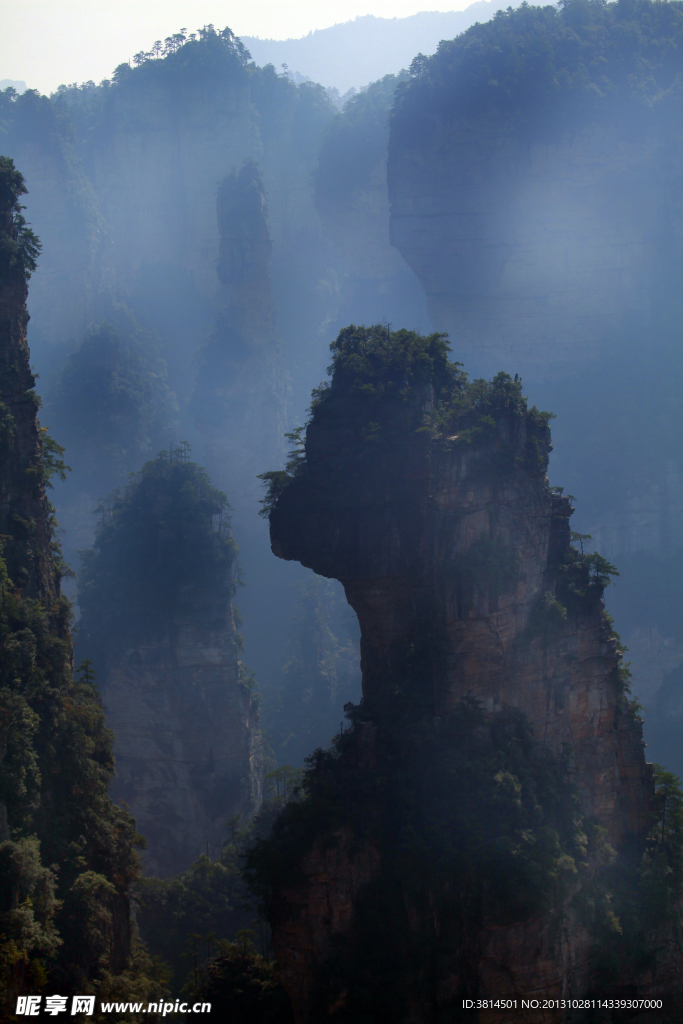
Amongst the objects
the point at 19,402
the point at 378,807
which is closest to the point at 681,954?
the point at 378,807

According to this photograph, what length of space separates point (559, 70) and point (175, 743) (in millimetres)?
38359

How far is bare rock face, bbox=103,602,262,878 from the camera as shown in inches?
1446

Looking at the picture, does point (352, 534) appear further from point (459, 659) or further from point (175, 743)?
point (175, 743)

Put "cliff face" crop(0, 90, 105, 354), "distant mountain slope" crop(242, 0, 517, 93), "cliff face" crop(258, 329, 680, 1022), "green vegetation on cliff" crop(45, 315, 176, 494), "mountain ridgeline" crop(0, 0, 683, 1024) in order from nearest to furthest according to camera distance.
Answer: "cliff face" crop(258, 329, 680, 1022) → "mountain ridgeline" crop(0, 0, 683, 1024) → "green vegetation on cliff" crop(45, 315, 176, 494) → "cliff face" crop(0, 90, 105, 354) → "distant mountain slope" crop(242, 0, 517, 93)

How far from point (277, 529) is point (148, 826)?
1937 centimetres

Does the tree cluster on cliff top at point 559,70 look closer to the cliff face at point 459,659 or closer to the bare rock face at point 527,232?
the bare rock face at point 527,232

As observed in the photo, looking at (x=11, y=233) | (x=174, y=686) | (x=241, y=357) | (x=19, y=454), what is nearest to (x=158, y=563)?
(x=174, y=686)

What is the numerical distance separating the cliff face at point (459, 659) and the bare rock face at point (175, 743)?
15874mm

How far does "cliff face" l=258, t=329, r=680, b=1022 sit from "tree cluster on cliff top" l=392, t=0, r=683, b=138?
105 ft

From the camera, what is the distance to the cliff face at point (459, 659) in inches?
736

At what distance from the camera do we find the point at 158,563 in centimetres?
3784

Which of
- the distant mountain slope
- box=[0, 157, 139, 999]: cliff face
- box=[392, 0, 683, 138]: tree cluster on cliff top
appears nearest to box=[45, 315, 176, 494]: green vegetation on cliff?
box=[392, 0, 683, 138]: tree cluster on cliff top

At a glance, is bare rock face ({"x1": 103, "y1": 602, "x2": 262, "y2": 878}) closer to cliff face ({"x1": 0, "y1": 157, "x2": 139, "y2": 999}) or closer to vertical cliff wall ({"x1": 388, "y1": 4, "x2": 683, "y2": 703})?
cliff face ({"x1": 0, "y1": 157, "x2": 139, "y2": 999})

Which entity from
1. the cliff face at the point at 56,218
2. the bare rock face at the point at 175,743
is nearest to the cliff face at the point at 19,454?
the bare rock face at the point at 175,743
